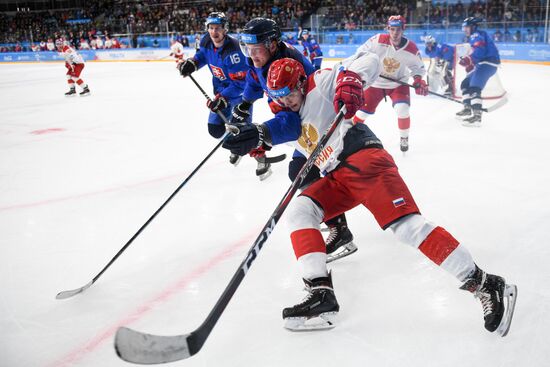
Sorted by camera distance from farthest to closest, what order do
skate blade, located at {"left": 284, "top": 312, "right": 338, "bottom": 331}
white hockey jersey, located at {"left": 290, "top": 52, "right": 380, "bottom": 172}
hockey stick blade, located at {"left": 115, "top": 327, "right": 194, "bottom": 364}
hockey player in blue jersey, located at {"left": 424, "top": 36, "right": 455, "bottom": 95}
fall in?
hockey player in blue jersey, located at {"left": 424, "top": 36, "right": 455, "bottom": 95}, white hockey jersey, located at {"left": 290, "top": 52, "right": 380, "bottom": 172}, skate blade, located at {"left": 284, "top": 312, "right": 338, "bottom": 331}, hockey stick blade, located at {"left": 115, "top": 327, "right": 194, "bottom": 364}

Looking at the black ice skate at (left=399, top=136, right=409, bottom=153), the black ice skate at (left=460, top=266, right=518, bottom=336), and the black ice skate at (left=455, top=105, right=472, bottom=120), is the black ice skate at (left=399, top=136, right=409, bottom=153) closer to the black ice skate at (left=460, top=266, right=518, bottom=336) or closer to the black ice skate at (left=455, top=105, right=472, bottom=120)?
the black ice skate at (left=455, top=105, right=472, bottom=120)

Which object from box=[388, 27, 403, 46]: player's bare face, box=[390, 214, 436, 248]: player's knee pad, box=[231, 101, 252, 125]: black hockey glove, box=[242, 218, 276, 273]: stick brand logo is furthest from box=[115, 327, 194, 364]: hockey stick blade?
box=[388, 27, 403, 46]: player's bare face

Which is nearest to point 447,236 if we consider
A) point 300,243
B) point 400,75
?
point 300,243

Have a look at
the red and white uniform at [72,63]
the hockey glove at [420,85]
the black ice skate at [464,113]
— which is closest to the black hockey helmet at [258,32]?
the hockey glove at [420,85]

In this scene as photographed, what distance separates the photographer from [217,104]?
12.9 ft

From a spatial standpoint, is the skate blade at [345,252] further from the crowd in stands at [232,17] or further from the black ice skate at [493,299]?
the crowd in stands at [232,17]

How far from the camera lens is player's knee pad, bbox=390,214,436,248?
1.79 metres

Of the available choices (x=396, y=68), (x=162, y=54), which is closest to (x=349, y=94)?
(x=396, y=68)

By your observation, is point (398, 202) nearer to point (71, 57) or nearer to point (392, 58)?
point (392, 58)

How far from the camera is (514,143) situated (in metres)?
4.70

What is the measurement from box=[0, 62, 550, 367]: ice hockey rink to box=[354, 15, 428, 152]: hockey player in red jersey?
15.8 inches

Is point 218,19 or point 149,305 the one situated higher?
point 218,19

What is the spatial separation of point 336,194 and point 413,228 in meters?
0.39

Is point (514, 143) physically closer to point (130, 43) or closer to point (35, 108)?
point (35, 108)
